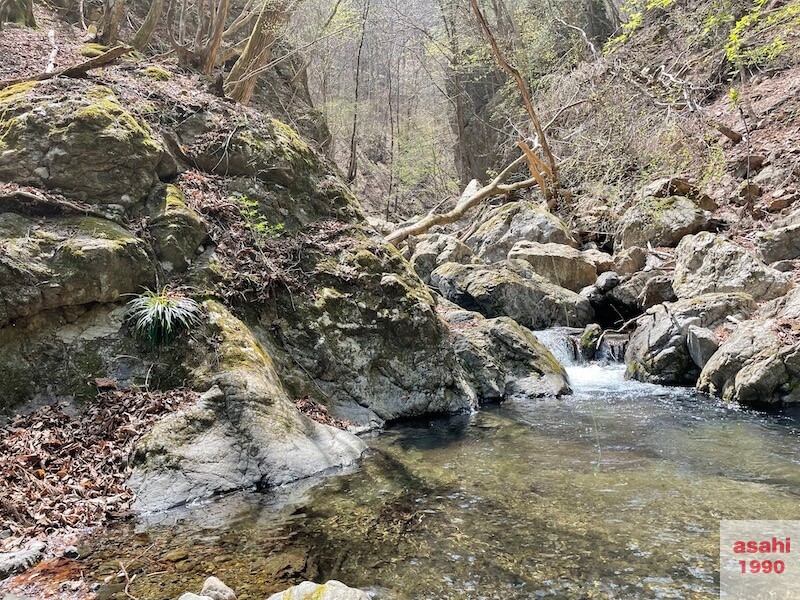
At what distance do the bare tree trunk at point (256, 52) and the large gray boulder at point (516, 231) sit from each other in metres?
8.32

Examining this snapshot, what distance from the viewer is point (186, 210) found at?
21.5ft

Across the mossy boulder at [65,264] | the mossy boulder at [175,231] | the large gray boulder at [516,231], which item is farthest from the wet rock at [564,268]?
the mossy boulder at [65,264]

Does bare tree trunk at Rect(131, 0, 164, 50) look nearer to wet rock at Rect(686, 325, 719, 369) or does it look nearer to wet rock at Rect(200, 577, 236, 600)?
wet rock at Rect(200, 577, 236, 600)

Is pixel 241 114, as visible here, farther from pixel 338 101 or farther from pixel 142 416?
pixel 338 101

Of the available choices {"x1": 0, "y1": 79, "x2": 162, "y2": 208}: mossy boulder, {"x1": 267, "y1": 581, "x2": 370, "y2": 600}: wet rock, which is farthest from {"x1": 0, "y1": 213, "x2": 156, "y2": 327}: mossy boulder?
{"x1": 267, "y1": 581, "x2": 370, "y2": 600}: wet rock

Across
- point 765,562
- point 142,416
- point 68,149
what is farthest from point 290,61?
point 765,562

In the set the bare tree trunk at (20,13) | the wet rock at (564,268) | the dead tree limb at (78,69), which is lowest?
the wet rock at (564,268)

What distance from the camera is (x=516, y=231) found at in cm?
1589

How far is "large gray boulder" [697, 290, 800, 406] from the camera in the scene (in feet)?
23.4

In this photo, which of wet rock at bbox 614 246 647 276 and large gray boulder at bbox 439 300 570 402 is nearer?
large gray boulder at bbox 439 300 570 402

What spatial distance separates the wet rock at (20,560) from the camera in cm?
328

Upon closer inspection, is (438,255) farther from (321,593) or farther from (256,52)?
(321,593)

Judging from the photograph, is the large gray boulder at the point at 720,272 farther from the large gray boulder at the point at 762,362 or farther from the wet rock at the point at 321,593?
the wet rock at the point at 321,593

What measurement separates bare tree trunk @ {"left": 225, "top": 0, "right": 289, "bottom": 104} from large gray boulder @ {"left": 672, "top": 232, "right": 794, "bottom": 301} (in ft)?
29.9
